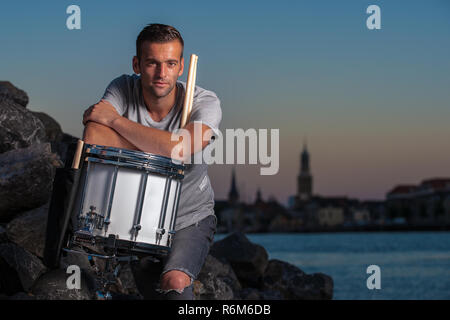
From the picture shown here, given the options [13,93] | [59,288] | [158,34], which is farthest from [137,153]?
[13,93]

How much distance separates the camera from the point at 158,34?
11.4 feet

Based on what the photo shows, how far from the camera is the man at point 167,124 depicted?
137 inches

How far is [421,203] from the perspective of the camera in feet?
491

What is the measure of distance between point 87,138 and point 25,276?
5551 mm

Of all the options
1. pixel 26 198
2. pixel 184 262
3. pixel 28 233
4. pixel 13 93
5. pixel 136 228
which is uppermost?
pixel 13 93

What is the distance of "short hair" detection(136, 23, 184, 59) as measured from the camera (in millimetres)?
3467

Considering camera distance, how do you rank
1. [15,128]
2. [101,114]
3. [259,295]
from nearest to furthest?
[101,114] → [15,128] → [259,295]

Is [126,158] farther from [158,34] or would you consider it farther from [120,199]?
[158,34]

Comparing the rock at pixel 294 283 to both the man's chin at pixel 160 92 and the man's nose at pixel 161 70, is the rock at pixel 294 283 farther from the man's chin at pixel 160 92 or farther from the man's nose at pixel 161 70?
the man's nose at pixel 161 70

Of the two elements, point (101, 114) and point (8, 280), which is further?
point (8, 280)

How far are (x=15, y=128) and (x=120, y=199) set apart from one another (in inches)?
345

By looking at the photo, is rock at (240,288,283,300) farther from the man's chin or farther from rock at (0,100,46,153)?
the man's chin

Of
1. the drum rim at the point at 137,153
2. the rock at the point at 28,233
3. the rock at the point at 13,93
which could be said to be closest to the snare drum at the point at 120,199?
the drum rim at the point at 137,153
